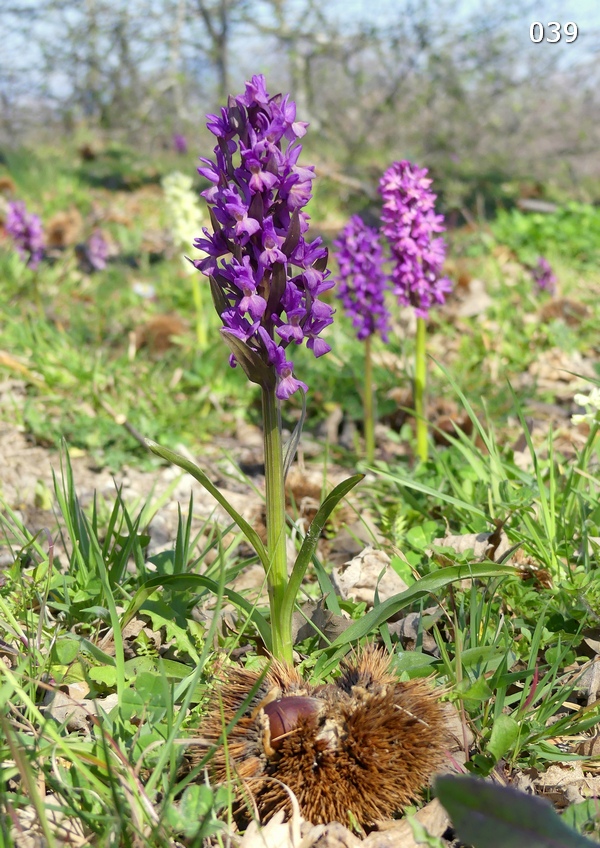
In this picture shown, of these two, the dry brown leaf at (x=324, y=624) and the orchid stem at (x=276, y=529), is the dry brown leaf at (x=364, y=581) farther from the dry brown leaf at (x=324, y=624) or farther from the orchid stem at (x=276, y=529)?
the orchid stem at (x=276, y=529)

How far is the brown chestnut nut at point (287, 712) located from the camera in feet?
4.57

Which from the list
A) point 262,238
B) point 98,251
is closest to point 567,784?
point 262,238

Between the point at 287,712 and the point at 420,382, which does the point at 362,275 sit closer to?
the point at 420,382

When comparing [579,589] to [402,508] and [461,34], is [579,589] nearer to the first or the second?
[402,508]

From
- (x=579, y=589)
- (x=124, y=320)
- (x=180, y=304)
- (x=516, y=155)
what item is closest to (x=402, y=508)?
(x=579, y=589)

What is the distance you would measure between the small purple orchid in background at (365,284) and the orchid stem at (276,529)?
1.45 meters

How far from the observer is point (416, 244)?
9.30 ft

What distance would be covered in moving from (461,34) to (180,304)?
6257mm

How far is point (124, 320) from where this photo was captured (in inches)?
191

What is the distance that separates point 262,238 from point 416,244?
A: 1.46 metres

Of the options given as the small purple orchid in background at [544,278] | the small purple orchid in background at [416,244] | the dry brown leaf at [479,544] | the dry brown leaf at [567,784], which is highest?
the small purple orchid in background at [416,244]

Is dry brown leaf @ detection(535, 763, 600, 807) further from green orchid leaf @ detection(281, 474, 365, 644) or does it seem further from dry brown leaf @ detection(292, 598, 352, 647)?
green orchid leaf @ detection(281, 474, 365, 644)

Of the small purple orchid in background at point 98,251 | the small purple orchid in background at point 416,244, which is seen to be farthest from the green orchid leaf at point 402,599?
the small purple orchid in background at point 98,251

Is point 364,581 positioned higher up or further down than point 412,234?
further down
